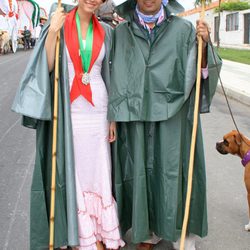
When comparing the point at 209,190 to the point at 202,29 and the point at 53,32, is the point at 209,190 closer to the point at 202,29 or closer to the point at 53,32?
the point at 202,29

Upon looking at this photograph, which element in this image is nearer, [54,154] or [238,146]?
[54,154]

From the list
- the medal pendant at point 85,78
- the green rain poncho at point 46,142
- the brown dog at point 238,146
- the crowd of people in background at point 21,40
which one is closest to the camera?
the green rain poncho at point 46,142

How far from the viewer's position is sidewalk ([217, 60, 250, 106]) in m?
10.2

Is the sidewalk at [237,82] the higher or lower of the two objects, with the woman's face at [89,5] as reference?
lower

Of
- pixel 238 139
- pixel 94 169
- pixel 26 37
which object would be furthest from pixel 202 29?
pixel 26 37

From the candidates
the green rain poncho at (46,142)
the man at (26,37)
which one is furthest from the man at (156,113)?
the man at (26,37)

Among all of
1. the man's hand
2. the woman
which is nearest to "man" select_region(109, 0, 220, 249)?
the man's hand

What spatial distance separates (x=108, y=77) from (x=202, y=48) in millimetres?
723

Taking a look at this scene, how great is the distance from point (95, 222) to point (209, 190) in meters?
1.82

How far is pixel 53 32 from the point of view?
2932mm

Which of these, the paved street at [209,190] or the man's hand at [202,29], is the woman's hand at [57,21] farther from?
the paved street at [209,190]

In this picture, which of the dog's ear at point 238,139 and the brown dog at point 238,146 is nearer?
the brown dog at point 238,146

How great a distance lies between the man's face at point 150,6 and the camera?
3.07m

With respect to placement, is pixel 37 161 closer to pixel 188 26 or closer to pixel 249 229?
pixel 188 26
